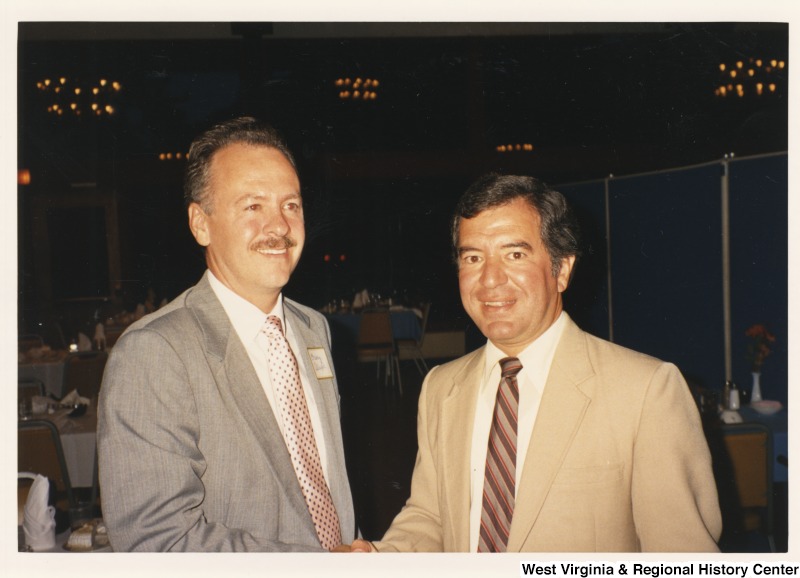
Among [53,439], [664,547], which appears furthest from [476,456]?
[53,439]

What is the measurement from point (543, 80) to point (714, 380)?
16.3 feet

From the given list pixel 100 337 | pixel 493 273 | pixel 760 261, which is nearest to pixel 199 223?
pixel 493 273

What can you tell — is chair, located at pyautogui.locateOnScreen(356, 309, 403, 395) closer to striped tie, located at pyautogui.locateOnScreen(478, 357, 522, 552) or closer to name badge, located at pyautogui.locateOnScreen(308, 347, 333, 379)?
name badge, located at pyautogui.locateOnScreen(308, 347, 333, 379)

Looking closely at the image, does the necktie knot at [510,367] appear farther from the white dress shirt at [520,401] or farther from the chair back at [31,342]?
the chair back at [31,342]

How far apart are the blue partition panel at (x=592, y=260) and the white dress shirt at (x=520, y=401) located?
5.00m

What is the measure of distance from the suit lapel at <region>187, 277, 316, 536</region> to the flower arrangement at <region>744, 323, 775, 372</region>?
3.80 m

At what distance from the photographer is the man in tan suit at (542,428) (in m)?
1.74

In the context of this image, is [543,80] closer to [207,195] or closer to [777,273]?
[777,273]

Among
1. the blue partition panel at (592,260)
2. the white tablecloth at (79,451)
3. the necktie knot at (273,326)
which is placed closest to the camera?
the necktie knot at (273,326)

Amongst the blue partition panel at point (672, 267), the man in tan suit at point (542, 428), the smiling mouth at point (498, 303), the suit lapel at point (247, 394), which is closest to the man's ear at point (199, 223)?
the suit lapel at point (247, 394)

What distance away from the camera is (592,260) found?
7203 mm

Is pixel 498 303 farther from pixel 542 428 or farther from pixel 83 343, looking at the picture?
pixel 83 343

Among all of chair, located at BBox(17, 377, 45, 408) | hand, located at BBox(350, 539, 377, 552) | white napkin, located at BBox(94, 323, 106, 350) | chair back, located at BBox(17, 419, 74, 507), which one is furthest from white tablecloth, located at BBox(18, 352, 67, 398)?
hand, located at BBox(350, 539, 377, 552)

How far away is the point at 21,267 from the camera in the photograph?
96.5 inches
